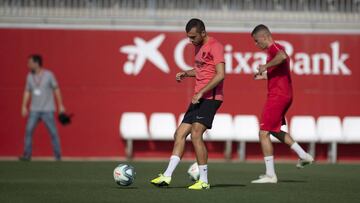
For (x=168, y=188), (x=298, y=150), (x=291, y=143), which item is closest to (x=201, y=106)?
(x=168, y=188)

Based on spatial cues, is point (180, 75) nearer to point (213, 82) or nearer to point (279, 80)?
point (213, 82)

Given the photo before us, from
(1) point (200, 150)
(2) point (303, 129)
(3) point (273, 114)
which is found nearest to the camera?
(1) point (200, 150)

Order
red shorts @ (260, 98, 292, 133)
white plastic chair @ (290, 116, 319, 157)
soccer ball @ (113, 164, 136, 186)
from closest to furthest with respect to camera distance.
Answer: soccer ball @ (113, 164, 136, 186)
red shorts @ (260, 98, 292, 133)
white plastic chair @ (290, 116, 319, 157)

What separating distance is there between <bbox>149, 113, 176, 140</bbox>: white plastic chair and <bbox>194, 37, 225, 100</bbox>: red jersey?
1071cm

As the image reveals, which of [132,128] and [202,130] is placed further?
[132,128]

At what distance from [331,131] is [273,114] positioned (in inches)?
372

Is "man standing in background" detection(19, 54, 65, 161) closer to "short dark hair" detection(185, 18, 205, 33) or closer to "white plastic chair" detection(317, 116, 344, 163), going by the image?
"white plastic chair" detection(317, 116, 344, 163)

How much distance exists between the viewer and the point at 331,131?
24.0 m

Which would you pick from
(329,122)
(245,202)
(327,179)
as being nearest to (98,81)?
(329,122)

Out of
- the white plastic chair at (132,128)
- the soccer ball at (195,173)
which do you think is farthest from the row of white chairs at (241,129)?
the soccer ball at (195,173)

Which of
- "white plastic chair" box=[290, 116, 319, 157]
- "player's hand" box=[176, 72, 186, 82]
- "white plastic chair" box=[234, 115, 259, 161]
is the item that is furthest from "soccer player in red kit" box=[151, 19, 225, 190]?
"white plastic chair" box=[290, 116, 319, 157]

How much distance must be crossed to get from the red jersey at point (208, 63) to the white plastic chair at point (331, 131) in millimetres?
11249

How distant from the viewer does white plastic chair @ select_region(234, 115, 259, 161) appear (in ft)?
77.9

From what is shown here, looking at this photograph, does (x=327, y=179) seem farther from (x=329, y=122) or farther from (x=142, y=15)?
(x=142, y=15)
